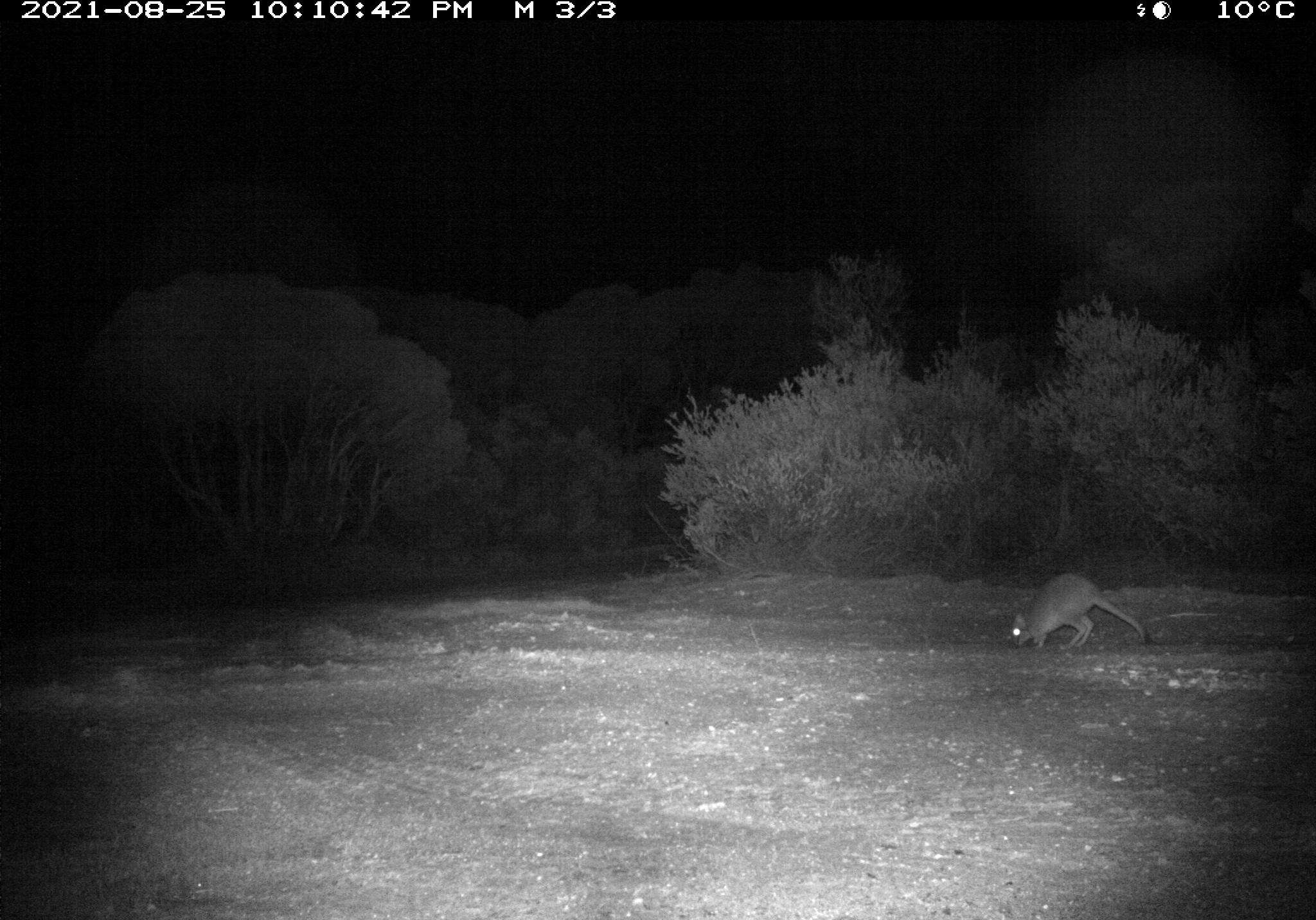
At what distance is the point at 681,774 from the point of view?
28.3 ft

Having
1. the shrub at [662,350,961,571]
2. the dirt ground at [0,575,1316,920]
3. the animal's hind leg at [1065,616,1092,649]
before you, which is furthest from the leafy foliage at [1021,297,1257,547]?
the animal's hind leg at [1065,616,1092,649]

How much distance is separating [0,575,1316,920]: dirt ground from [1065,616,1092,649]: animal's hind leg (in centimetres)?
27

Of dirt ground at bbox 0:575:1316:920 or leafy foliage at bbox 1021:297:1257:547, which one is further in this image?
leafy foliage at bbox 1021:297:1257:547

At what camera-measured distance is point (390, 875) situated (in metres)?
6.64

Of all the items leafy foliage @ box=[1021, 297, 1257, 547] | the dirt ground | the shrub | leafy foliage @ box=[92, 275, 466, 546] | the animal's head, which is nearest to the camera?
the dirt ground

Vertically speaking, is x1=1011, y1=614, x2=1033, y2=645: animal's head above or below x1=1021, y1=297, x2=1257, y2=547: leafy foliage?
below

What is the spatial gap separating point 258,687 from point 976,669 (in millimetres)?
6545

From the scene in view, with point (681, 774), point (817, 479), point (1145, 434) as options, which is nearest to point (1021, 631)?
point (681, 774)

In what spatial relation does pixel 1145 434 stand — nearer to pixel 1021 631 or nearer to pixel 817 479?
pixel 817 479

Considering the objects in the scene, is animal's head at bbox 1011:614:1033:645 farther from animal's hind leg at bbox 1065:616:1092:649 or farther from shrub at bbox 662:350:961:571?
shrub at bbox 662:350:961:571

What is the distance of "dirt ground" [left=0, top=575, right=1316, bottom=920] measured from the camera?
20.6ft

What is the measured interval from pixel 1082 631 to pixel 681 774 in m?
5.87

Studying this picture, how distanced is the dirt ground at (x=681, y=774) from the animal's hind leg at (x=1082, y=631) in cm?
27

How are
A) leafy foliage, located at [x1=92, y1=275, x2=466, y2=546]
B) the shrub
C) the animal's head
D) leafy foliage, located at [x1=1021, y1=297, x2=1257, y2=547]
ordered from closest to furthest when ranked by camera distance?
A: the animal's head → leafy foliage, located at [x1=1021, y1=297, x2=1257, y2=547] → the shrub → leafy foliage, located at [x1=92, y1=275, x2=466, y2=546]
